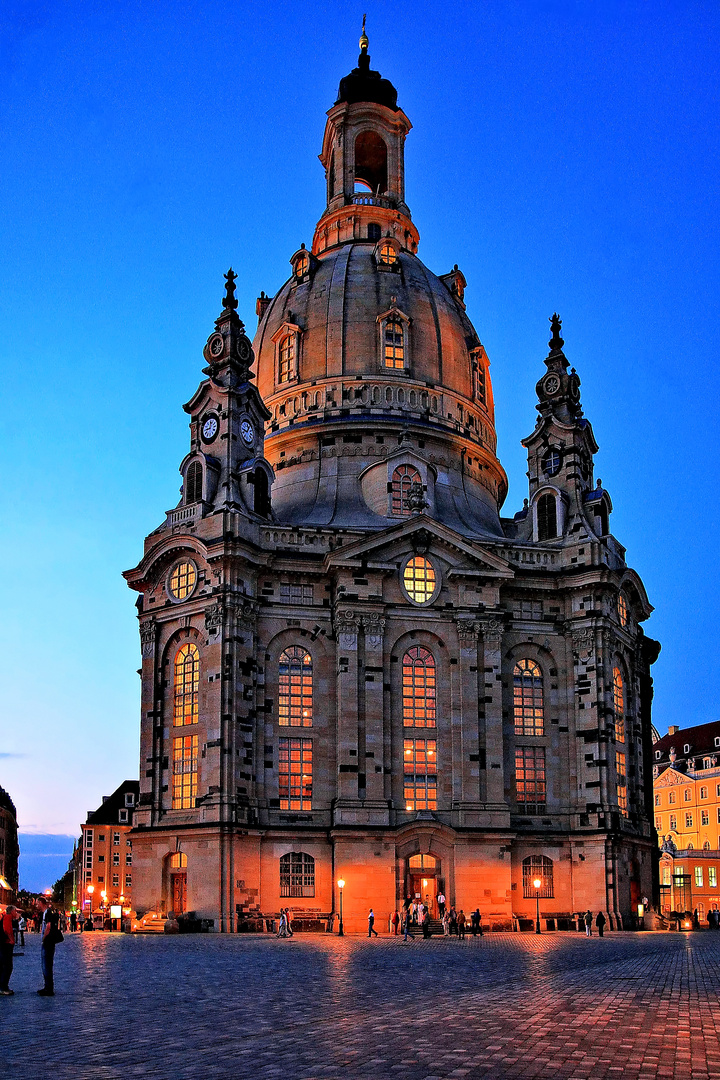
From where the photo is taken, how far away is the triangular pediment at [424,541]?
6781 centimetres

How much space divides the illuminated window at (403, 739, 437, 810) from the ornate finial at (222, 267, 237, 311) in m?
28.6

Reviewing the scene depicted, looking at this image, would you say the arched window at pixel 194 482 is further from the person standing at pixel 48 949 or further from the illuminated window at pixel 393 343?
the person standing at pixel 48 949

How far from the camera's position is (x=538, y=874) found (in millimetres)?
68625

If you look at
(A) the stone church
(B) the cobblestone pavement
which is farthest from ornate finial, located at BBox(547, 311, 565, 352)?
(B) the cobblestone pavement

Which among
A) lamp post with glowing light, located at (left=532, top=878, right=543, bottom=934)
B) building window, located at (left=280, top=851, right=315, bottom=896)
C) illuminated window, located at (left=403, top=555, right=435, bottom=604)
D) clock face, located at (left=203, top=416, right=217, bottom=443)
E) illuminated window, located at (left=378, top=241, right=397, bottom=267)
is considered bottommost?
lamp post with glowing light, located at (left=532, top=878, right=543, bottom=934)

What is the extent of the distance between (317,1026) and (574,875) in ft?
169

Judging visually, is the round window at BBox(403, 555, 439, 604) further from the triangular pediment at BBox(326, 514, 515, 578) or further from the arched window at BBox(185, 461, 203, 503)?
the arched window at BBox(185, 461, 203, 503)

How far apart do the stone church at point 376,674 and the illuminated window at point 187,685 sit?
17 centimetres

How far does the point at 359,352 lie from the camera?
79.9 metres

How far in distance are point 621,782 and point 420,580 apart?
17.4m

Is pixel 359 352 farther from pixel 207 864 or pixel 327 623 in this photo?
pixel 207 864

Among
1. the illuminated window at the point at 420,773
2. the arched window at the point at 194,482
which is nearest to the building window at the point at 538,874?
the illuminated window at the point at 420,773

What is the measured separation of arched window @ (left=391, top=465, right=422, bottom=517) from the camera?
73625 millimetres

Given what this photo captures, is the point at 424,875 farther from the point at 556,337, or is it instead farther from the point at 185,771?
the point at 556,337
